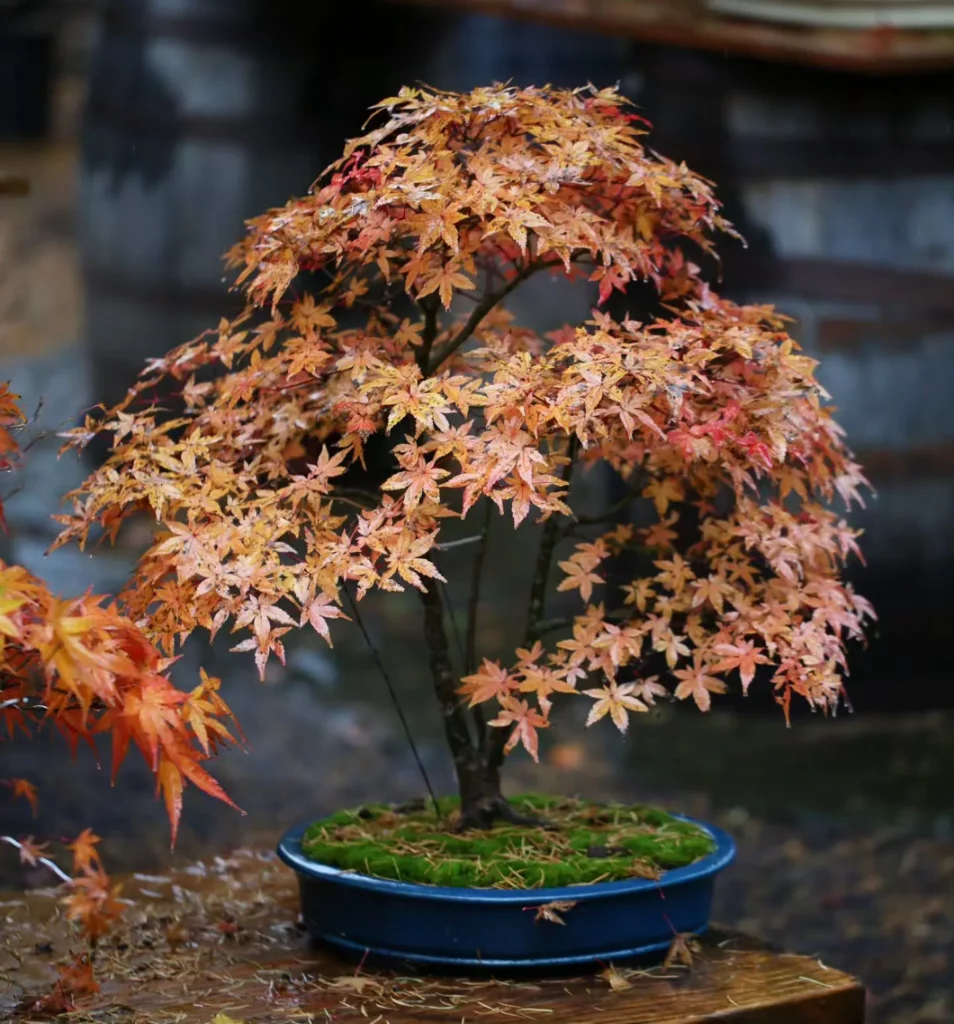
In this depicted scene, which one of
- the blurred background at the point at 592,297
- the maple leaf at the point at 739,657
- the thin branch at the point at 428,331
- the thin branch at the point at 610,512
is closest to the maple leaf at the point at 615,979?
the maple leaf at the point at 739,657

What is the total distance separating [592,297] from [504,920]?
1792mm

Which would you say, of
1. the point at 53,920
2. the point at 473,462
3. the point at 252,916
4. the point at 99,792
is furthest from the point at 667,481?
the point at 99,792

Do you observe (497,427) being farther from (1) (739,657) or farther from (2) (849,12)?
(2) (849,12)

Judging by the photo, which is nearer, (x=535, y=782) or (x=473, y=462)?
(x=473, y=462)

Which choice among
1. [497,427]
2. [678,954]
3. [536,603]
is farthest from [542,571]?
[678,954]

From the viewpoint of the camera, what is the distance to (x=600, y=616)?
52.6 inches

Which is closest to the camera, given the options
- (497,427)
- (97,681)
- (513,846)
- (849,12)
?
(97,681)

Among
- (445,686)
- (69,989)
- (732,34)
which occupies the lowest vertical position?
(69,989)

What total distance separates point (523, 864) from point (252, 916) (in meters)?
0.46

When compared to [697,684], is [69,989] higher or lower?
lower

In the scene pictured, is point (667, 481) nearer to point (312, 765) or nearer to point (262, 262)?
point (262, 262)

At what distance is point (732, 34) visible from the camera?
2525mm

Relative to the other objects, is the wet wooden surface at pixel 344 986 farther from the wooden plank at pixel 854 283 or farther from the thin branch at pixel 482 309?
the wooden plank at pixel 854 283

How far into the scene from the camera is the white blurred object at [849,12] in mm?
2500
